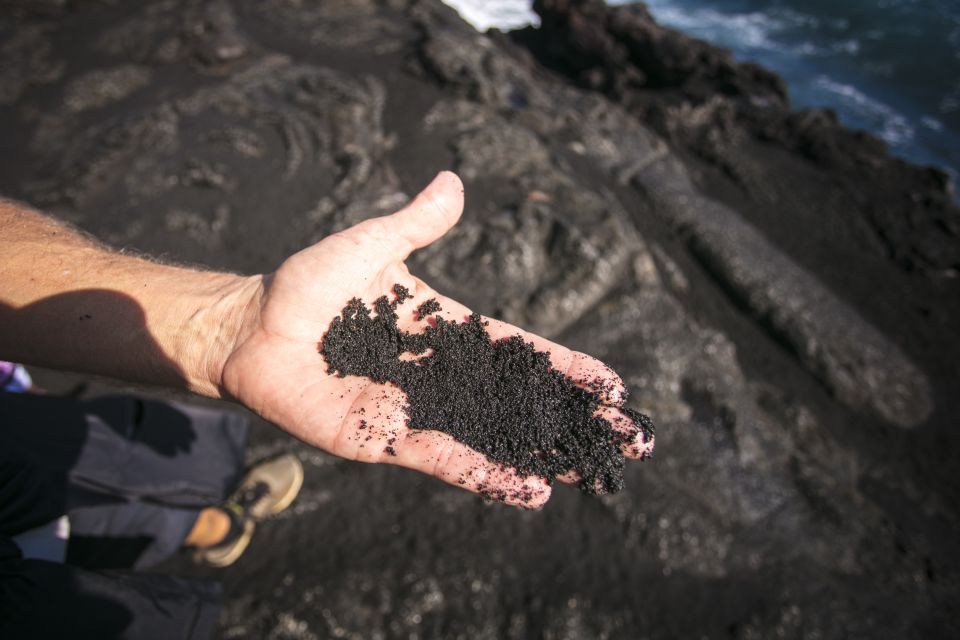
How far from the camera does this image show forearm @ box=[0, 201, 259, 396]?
2.06m

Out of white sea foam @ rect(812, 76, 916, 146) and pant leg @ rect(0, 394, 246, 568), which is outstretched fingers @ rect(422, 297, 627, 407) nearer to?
pant leg @ rect(0, 394, 246, 568)

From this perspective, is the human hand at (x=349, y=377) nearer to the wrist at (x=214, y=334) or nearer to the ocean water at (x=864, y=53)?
the wrist at (x=214, y=334)

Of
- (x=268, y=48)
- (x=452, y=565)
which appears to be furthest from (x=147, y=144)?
(x=452, y=565)

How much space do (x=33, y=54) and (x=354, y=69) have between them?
422 cm

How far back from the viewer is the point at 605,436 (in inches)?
82.0

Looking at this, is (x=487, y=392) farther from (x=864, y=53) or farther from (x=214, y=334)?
(x=864, y=53)

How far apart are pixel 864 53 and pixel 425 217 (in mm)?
17345

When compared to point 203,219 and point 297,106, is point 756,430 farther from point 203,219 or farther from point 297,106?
point 297,106

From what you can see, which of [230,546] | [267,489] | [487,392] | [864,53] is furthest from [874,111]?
[230,546]

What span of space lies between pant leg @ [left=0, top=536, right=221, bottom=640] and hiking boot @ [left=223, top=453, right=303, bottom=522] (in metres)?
0.93

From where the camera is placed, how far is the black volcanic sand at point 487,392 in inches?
81.8

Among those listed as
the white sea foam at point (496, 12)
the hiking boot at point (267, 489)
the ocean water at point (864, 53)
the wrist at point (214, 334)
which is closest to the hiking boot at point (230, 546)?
the hiking boot at point (267, 489)

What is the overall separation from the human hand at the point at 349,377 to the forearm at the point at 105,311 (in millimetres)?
159

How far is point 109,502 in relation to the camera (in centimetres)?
238
